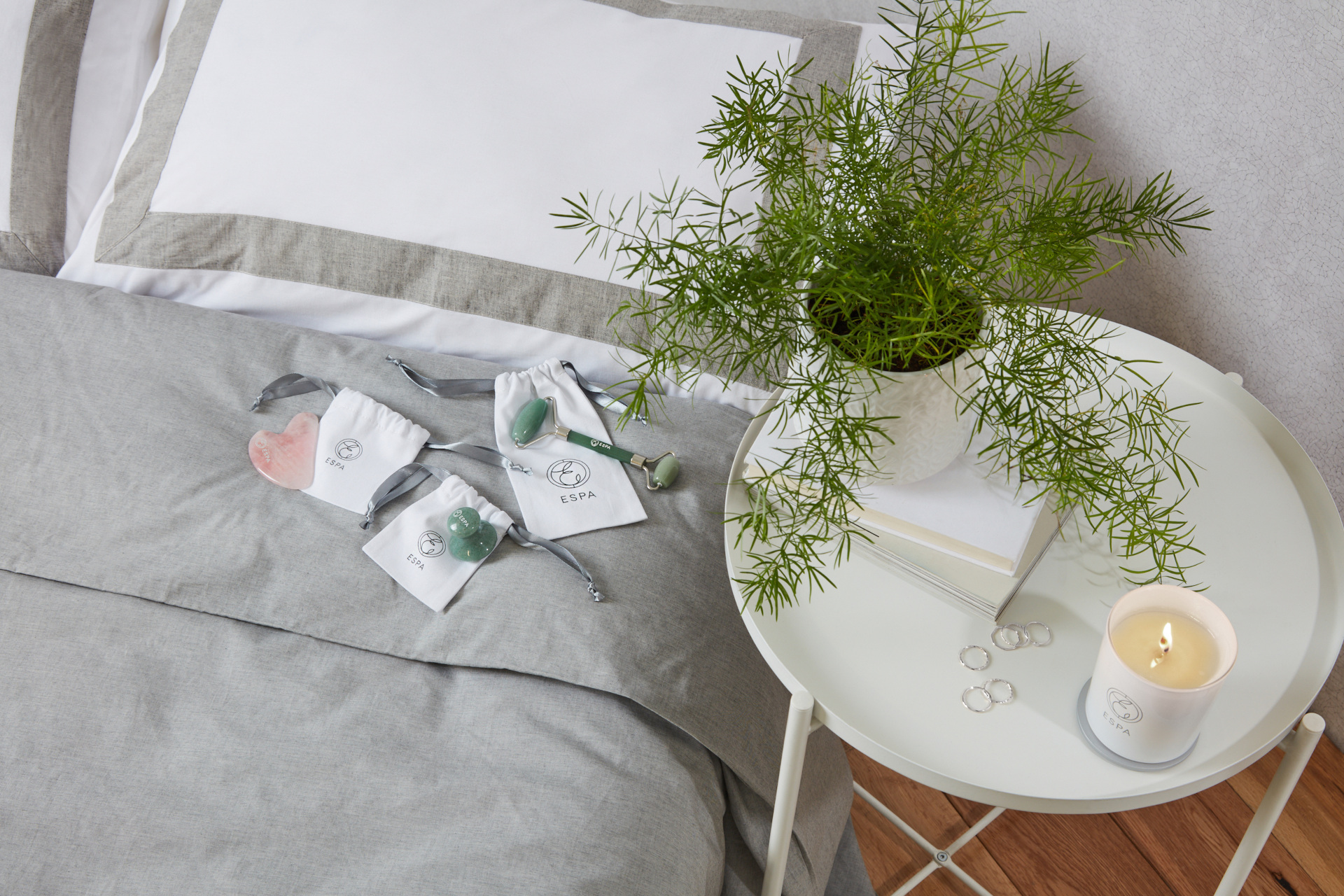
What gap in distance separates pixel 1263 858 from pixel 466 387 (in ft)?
3.78

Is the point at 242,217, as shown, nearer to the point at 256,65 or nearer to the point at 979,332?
the point at 256,65

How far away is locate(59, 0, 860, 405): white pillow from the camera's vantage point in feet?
3.48

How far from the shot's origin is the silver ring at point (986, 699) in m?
0.71

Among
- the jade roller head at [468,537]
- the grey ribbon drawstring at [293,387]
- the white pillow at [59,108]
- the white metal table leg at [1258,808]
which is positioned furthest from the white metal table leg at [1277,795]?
the white pillow at [59,108]

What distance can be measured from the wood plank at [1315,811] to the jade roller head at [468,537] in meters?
1.00

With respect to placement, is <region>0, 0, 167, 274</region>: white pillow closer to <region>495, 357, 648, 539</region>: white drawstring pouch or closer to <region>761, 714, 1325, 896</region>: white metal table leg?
<region>495, 357, 648, 539</region>: white drawstring pouch

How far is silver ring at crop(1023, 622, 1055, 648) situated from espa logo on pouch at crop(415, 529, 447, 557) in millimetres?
550

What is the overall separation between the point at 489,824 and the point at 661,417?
0.48 meters

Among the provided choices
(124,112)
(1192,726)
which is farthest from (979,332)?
(124,112)

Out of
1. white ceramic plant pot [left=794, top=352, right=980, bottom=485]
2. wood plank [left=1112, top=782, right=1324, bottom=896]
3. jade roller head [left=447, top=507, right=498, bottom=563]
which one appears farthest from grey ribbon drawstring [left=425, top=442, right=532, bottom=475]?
wood plank [left=1112, top=782, right=1324, bottom=896]

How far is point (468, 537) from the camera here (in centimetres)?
90

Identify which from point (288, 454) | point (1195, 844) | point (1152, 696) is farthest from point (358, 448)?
point (1195, 844)

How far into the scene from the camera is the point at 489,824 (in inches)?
29.7

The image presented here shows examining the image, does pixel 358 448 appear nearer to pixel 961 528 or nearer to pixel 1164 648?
pixel 961 528
